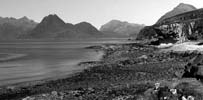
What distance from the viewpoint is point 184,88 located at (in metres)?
17.3

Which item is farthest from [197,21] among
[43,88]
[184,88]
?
[184,88]

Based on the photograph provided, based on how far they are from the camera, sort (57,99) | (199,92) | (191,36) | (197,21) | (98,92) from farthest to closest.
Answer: (197,21) → (191,36) → (98,92) → (57,99) → (199,92)

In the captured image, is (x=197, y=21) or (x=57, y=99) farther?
(x=197, y=21)

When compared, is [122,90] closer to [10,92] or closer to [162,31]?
[10,92]

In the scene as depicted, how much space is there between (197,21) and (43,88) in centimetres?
10931

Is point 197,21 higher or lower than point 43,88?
higher

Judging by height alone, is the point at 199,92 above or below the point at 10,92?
above

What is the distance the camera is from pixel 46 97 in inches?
1022

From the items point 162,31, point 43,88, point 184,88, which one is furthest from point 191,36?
point 184,88

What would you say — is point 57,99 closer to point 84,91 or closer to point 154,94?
point 84,91

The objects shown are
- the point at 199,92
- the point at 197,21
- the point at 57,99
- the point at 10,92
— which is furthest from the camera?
the point at 197,21

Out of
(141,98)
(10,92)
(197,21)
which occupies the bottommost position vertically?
(10,92)

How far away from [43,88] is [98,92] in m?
10.1

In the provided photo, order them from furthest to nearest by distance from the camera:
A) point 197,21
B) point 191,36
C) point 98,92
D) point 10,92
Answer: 1. point 197,21
2. point 191,36
3. point 10,92
4. point 98,92
